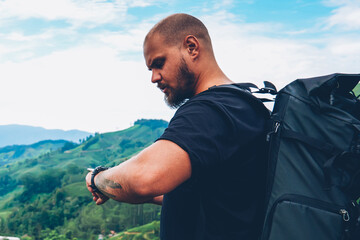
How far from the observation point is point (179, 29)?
2.23 m

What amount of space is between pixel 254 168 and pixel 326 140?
0.38 meters

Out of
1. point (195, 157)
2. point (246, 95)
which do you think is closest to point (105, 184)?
point (195, 157)

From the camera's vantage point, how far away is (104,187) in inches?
77.6

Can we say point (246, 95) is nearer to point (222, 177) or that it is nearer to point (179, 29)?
point (222, 177)

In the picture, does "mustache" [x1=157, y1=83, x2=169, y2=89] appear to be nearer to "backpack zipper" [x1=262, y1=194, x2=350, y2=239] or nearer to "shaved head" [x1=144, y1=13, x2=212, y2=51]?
"shaved head" [x1=144, y1=13, x2=212, y2=51]

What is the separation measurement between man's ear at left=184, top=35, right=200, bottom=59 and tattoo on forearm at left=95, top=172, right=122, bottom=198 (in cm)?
86

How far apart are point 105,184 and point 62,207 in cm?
8497

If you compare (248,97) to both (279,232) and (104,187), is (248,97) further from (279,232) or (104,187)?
(104,187)

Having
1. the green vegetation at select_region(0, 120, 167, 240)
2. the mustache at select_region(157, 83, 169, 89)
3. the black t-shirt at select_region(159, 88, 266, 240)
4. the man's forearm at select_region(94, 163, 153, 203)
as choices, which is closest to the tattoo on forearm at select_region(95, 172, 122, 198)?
the man's forearm at select_region(94, 163, 153, 203)

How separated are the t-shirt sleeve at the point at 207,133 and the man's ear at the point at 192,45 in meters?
0.50

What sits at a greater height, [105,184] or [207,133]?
[207,133]

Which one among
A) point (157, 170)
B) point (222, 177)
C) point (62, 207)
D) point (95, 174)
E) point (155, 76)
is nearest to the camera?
point (157, 170)

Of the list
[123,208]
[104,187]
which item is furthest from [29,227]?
[104,187]

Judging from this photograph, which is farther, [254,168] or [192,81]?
[192,81]
